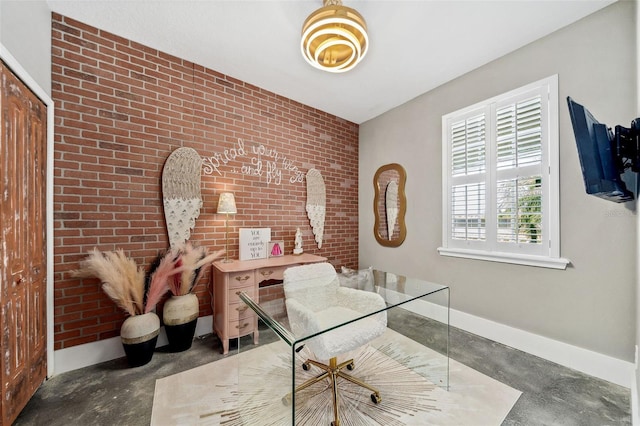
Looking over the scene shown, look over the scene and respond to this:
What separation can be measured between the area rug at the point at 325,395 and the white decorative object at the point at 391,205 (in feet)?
5.73

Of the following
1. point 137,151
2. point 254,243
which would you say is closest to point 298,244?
point 254,243

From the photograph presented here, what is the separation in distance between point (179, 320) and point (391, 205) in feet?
9.39

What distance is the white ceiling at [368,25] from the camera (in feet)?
6.24

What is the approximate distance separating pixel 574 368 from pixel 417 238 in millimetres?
1733

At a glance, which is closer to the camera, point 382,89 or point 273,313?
point 273,313

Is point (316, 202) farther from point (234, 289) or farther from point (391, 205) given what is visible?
point (234, 289)

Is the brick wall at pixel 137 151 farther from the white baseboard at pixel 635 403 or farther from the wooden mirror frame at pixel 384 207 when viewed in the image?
the white baseboard at pixel 635 403

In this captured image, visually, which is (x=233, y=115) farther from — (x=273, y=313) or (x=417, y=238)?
(x=417, y=238)

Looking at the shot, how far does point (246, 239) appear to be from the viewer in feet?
9.37

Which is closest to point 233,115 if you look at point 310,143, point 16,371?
point 310,143

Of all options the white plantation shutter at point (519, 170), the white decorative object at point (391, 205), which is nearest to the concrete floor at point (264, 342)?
the white plantation shutter at point (519, 170)

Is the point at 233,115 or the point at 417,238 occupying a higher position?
the point at 233,115

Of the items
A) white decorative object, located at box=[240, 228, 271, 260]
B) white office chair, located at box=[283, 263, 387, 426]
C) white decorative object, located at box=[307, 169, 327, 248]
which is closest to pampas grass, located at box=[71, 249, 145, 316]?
white decorative object, located at box=[240, 228, 271, 260]

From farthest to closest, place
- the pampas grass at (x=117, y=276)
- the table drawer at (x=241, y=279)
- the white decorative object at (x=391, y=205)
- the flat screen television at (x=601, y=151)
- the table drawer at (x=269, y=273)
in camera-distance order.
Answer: the white decorative object at (x=391, y=205)
the table drawer at (x=269, y=273)
the table drawer at (x=241, y=279)
the pampas grass at (x=117, y=276)
the flat screen television at (x=601, y=151)
